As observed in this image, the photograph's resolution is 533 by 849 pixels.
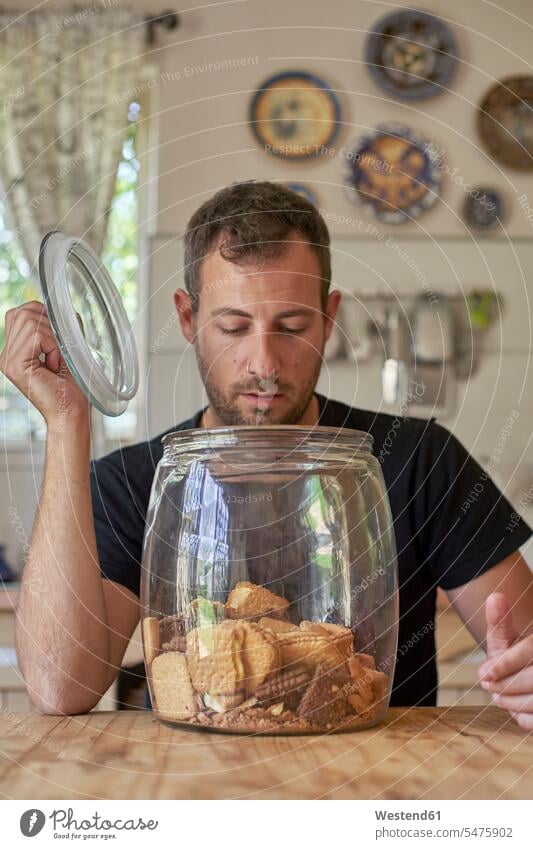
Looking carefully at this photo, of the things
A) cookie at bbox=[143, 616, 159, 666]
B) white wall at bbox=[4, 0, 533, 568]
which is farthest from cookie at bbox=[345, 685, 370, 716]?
white wall at bbox=[4, 0, 533, 568]

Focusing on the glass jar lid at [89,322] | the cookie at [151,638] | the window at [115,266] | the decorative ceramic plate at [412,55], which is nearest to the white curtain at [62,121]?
the window at [115,266]

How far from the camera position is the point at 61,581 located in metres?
0.65

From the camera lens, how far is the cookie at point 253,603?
0.48 metres

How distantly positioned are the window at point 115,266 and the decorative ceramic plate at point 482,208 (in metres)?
0.76

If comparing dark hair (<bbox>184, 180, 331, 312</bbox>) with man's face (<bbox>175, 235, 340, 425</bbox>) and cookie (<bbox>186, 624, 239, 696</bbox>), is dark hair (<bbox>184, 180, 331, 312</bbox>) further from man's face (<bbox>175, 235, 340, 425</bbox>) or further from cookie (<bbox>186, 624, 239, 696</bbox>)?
cookie (<bbox>186, 624, 239, 696</bbox>)

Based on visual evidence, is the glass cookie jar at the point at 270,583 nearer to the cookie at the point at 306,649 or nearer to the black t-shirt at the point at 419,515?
the cookie at the point at 306,649

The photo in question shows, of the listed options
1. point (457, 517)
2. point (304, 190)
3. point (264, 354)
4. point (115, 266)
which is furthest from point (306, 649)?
point (115, 266)

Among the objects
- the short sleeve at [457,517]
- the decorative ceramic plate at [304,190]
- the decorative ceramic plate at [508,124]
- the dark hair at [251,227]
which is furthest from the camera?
the decorative ceramic plate at [508,124]

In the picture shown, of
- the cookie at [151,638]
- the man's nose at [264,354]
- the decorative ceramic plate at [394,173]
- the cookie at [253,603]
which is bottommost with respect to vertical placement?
the cookie at [151,638]

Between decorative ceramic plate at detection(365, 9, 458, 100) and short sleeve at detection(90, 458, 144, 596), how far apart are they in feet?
4.56

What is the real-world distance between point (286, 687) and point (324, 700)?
0.03 meters

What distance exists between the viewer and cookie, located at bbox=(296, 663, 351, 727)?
46cm

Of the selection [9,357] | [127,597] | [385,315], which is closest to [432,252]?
[385,315]
